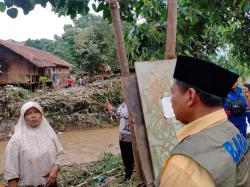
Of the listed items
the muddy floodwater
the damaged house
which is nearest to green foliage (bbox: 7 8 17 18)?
the muddy floodwater

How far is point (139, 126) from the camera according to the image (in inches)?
138

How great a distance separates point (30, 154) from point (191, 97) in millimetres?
2405

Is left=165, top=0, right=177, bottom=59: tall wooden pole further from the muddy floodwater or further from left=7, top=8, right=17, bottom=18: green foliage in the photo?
the muddy floodwater

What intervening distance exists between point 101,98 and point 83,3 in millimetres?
14655

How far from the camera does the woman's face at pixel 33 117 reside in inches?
139

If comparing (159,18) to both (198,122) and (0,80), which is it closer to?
(198,122)

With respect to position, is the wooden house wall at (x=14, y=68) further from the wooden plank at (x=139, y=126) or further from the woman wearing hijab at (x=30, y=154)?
the wooden plank at (x=139, y=126)

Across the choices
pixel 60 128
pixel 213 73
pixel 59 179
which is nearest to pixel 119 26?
pixel 213 73

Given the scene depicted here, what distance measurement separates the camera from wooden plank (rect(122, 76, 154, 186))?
137 inches

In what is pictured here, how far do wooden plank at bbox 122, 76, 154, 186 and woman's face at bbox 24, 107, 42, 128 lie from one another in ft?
2.85

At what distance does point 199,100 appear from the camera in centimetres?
149

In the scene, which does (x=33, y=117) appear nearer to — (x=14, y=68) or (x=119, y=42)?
(x=119, y=42)

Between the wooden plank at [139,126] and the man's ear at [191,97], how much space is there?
6.60ft

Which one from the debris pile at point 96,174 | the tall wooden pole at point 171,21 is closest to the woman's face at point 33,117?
the tall wooden pole at point 171,21
